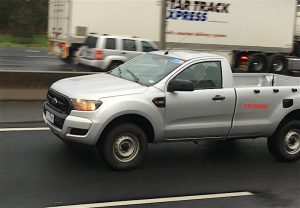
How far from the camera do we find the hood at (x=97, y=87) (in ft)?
20.3

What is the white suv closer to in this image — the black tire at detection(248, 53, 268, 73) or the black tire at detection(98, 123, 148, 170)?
the black tire at detection(248, 53, 268, 73)

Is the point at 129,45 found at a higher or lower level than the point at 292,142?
higher

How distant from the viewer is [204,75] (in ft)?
22.8

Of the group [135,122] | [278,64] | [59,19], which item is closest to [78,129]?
[135,122]

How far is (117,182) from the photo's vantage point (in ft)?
19.5

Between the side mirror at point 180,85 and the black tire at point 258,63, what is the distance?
16.5 metres

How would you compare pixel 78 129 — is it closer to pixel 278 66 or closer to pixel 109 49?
pixel 109 49

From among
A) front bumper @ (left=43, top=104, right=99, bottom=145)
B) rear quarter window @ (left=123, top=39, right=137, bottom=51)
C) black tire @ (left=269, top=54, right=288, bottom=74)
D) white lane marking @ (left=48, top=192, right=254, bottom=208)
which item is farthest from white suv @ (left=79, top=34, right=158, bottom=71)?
white lane marking @ (left=48, top=192, right=254, bottom=208)

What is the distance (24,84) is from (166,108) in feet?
17.1

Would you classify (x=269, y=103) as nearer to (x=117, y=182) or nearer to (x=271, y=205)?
(x=271, y=205)

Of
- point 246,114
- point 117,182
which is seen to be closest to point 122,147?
point 117,182

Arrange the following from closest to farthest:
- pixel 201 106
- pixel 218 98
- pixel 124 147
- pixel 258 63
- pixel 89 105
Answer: pixel 89 105 → pixel 124 147 → pixel 201 106 → pixel 218 98 → pixel 258 63

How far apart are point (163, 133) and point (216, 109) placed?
0.87m

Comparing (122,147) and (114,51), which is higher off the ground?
(114,51)
